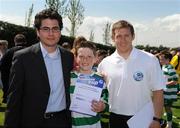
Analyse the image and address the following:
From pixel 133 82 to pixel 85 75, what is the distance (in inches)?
21.7

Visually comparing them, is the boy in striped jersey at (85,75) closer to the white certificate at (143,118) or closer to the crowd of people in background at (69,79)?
the crowd of people in background at (69,79)

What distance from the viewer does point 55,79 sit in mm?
3779

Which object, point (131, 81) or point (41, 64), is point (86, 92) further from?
point (41, 64)

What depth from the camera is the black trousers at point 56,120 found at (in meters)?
3.70

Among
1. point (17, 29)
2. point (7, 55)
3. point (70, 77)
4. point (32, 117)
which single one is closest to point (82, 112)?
point (70, 77)

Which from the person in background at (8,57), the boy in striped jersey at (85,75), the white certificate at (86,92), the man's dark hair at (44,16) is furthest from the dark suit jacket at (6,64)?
the man's dark hair at (44,16)

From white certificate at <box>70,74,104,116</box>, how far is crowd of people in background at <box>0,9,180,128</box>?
65 millimetres

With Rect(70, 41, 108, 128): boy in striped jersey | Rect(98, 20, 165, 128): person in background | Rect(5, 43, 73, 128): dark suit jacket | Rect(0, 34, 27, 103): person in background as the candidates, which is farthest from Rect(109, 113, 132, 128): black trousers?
Rect(0, 34, 27, 103): person in background

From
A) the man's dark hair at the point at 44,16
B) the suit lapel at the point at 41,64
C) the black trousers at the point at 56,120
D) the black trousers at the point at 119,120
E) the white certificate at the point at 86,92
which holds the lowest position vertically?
the black trousers at the point at 119,120

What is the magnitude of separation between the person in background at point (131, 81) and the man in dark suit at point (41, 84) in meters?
0.73

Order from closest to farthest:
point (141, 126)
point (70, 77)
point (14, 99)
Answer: point (14, 99), point (70, 77), point (141, 126)

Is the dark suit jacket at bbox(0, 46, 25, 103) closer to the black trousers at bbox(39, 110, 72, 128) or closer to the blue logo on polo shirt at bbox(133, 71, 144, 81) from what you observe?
the blue logo on polo shirt at bbox(133, 71, 144, 81)

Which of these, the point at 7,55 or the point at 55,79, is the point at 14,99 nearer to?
the point at 55,79

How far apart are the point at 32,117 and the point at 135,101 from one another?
1.26 metres
